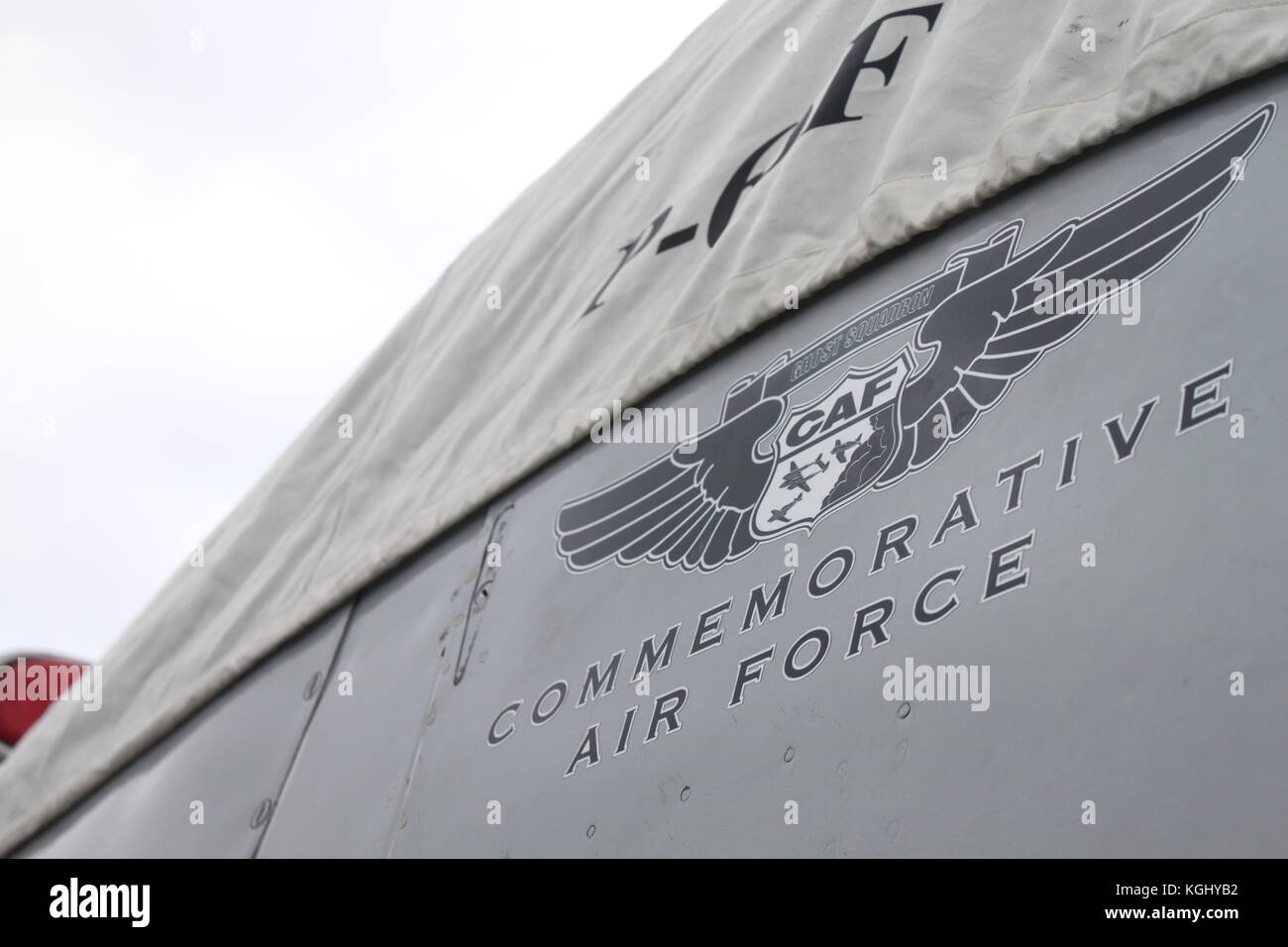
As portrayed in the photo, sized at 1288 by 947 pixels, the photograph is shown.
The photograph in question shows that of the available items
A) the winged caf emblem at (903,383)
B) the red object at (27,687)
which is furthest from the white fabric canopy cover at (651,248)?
the red object at (27,687)

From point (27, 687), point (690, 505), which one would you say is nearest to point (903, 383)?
point (690, 505)

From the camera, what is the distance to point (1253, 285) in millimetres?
1254

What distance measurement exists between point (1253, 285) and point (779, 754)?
634 mm

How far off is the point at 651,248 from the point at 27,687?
112 inches

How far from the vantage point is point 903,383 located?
156 cm

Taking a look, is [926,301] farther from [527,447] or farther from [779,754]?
[527,447]

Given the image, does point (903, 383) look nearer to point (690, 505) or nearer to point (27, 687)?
point (690, 505)

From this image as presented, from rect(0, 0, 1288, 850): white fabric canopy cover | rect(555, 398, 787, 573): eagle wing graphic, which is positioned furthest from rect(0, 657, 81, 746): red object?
rect(555, 398, 787, 573): eagle wing graphic

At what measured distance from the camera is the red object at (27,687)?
4.20 meters

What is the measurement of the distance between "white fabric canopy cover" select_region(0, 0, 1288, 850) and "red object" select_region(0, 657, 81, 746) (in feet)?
3.25

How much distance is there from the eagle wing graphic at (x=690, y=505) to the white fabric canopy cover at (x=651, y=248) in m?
0.18

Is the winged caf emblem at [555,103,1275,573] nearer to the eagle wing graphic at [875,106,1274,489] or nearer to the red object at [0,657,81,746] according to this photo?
the eagle wing graphic at [875,106,1274,489]

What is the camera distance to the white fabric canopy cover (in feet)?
5.51
